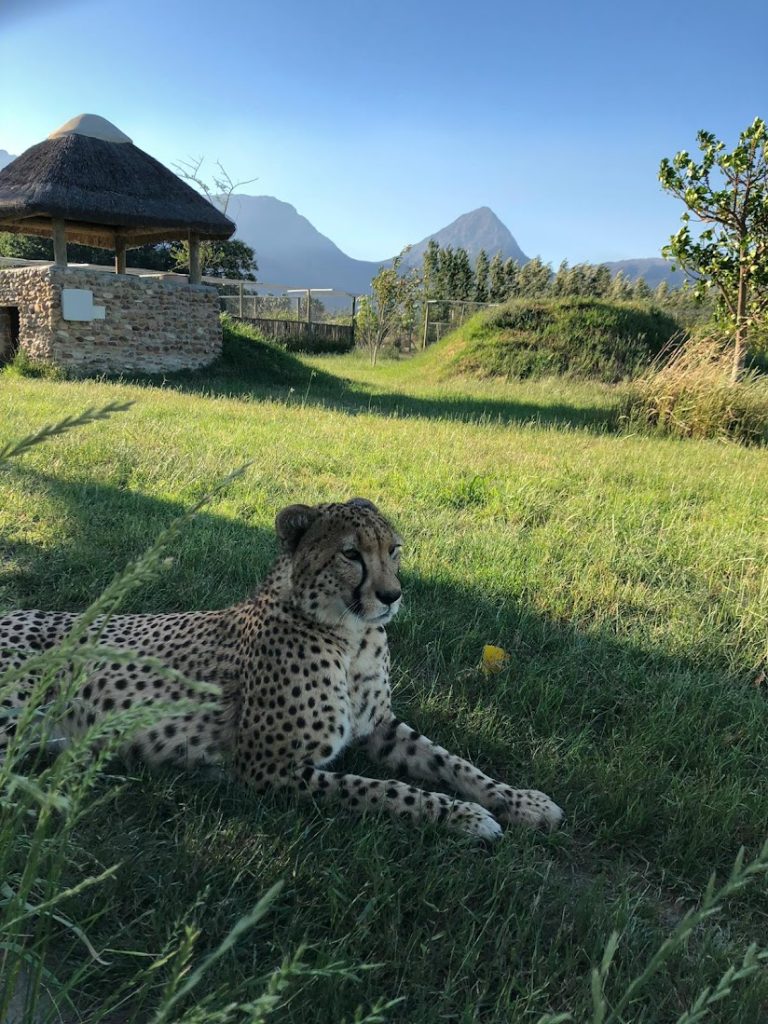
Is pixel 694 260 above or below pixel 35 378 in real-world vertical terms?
above

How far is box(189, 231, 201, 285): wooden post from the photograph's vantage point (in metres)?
14.6

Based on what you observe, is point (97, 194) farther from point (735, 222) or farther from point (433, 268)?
point (433, 268)

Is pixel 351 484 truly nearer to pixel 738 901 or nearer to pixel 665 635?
pixel 665 635

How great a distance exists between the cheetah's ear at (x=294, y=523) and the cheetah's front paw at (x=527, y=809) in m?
0.99

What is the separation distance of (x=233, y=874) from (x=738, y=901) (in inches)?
52.0

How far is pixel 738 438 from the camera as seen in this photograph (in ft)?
30.0

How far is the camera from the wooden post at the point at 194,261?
14.6 meters

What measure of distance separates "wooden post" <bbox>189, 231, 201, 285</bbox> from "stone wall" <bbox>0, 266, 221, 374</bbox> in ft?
2.39

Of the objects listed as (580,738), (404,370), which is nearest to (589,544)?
(580,738)

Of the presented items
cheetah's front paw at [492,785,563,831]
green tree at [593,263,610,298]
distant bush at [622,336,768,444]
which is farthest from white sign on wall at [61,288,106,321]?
green tree at [593,263,610,298]

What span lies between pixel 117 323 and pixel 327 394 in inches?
149

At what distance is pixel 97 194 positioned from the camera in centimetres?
1341

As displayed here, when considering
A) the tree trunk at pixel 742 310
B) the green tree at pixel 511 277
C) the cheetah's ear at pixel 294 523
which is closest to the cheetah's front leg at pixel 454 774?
the cheetah's ear at pixel 294 523

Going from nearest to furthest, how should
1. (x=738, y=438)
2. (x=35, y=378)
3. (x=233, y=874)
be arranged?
(x=233, y=874) → (x=738, y=438) → (x=35, y=378)
